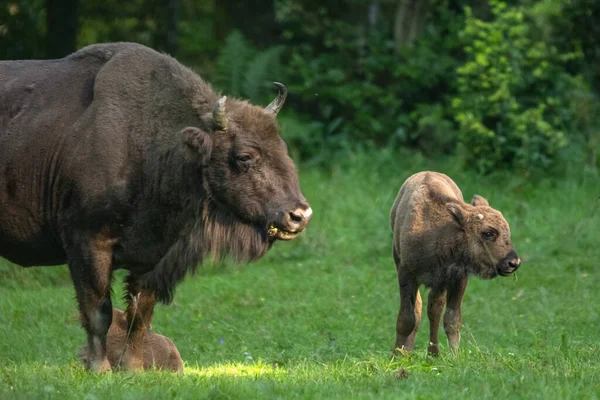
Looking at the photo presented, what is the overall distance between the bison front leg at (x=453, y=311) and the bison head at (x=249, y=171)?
2.23 meters

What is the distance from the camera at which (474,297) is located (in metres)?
12.2

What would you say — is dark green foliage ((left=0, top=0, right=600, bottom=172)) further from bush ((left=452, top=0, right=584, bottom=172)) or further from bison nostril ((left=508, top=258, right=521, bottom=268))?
bison nostril ((left=508, top=258, right=521, bottom=268))

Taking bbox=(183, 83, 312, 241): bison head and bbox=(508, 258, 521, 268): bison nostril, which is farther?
bbox=(508, 258, 521, 268): bison nostril

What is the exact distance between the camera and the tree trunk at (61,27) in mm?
18078

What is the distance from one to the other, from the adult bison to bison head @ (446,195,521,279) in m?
2.25

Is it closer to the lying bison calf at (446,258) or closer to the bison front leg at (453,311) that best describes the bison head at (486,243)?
the lying bison calf at (446,258)

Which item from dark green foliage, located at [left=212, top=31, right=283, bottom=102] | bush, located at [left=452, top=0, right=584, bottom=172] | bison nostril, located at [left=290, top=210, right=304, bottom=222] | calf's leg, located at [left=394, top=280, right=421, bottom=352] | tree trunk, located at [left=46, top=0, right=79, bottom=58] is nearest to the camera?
bison nostril, located at [left=290, top=210, right=304, bottom=222]

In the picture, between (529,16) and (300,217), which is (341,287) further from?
(529,16)

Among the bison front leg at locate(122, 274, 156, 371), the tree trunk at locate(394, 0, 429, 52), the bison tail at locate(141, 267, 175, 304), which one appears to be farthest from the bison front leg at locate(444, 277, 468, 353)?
the tree trunk at locate(394, 0, 429, 52)

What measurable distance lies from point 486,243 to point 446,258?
0.38 meters

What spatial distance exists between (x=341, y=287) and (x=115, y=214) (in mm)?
4971

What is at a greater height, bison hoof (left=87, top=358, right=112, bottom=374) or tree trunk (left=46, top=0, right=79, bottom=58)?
bison hoof (left=87, top=358, right=112, bottom=374)

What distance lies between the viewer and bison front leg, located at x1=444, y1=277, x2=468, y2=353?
951 centimetres

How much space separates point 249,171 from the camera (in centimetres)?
805
